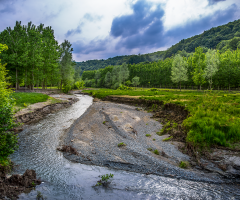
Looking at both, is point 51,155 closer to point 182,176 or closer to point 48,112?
point 182,176

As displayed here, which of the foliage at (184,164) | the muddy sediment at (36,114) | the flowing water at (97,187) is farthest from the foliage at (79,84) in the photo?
the foliage at (184,164)

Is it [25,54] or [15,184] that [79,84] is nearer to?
[25,54]

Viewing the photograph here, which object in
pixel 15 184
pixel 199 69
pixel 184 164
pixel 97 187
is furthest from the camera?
pixel 199 69

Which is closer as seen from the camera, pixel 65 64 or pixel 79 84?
pixel 65 64

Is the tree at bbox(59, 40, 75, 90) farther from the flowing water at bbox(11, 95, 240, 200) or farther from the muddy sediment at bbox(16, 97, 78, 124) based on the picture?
the flowing water at bbox(11, 95, 240, 200)

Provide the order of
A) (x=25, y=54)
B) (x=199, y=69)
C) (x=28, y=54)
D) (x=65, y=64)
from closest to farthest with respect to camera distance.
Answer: (x=25, y=54) → (x=28, y=54) → (x=199, y=69) → (x=65, y=64)

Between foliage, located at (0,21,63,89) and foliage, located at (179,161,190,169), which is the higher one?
foliage, located at (0,21,63,89)

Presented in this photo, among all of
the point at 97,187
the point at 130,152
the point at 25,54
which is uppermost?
the point at 25,54

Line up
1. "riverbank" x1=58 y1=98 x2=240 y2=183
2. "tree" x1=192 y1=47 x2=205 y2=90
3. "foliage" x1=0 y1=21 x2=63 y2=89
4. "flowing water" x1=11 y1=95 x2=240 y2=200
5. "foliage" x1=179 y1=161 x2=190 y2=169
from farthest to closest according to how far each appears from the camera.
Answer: "tree" x1=192 y1=47 x2=205 y2=90 → "foliage" x1=0 y1=21 x2=63 y2=89 → "foliage" x1=179 y1=161 x2=190 y2=169 → "riverbank" x1=58 y1=98 x2=240 y2=183 → "flowing water" x1=11 y1=95 x2=240 y2=200

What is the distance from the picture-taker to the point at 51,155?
1055 cm

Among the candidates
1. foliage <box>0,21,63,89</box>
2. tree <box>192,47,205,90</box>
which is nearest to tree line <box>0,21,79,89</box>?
foliage <box>0,21,63,89</box>

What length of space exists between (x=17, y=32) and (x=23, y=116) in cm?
3742

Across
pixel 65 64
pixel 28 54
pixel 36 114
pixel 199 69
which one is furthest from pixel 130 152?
pixel 65 64

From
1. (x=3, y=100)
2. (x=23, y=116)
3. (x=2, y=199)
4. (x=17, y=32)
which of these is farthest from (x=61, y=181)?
(x=17, y=32)
